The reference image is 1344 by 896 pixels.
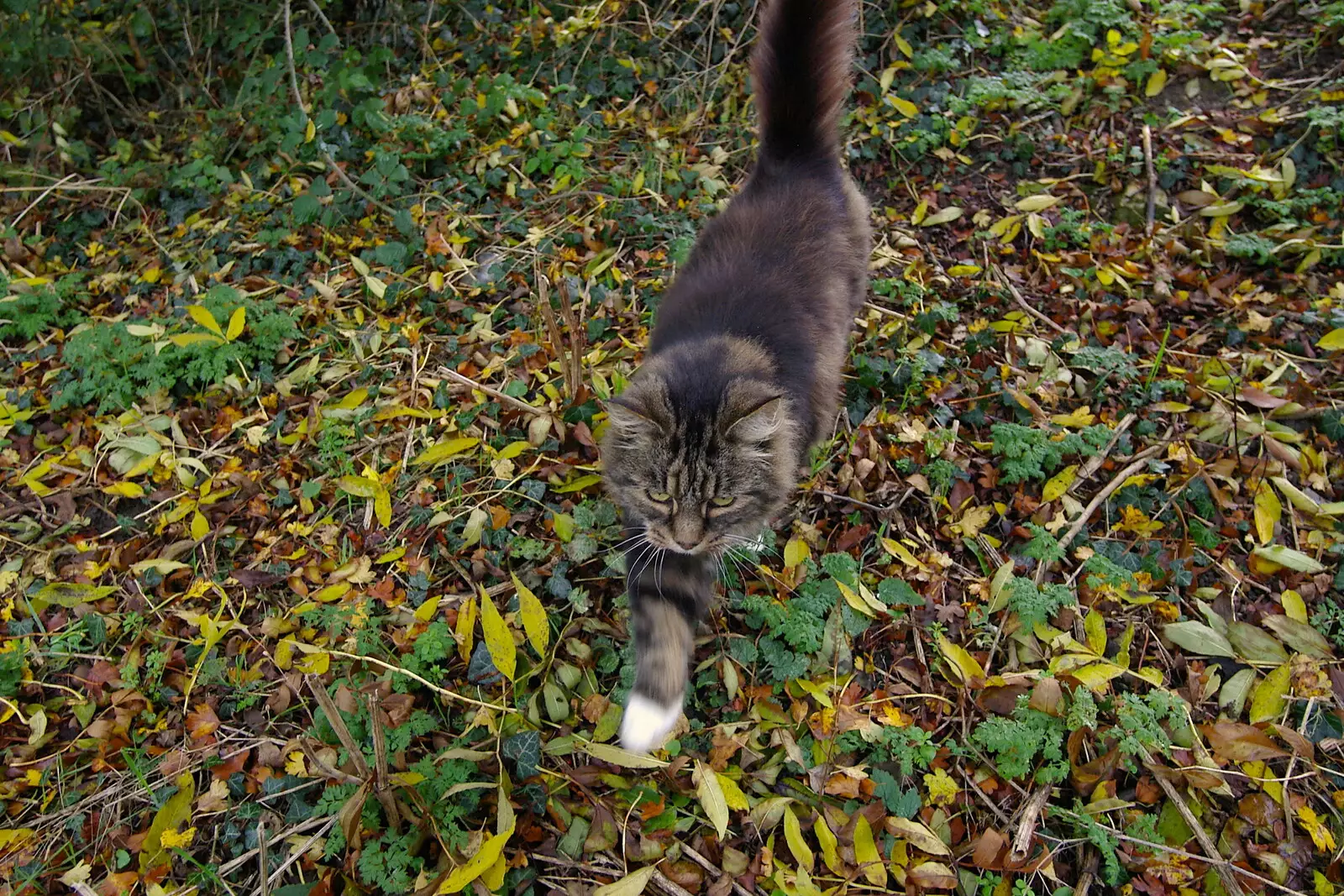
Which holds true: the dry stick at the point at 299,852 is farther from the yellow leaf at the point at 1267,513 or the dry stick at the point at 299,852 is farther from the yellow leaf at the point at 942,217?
the yellow leaf at the point at 942,217

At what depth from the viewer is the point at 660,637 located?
2143mm

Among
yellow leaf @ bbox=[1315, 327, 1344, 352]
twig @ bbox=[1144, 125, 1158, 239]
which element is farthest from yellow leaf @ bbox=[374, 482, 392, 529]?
yellow leaf @ bbox=[1315, 327, 1344, 352]

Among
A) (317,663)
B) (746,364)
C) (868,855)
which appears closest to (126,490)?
(317,663)

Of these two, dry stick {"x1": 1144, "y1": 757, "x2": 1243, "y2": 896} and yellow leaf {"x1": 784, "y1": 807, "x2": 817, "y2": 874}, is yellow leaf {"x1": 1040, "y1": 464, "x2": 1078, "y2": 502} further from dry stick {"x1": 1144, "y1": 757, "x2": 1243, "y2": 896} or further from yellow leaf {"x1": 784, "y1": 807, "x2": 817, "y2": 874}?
yellow leaf {"x1": 784, "y1": 807, "x2": 817, "y2": 874}

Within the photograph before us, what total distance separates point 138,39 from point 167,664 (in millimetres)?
3842

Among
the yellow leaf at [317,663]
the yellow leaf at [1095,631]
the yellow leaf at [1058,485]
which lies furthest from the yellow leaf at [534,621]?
the yellow leaf at [1058,485]

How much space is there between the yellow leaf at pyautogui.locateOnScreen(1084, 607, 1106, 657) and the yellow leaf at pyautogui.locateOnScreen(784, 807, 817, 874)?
1084mm

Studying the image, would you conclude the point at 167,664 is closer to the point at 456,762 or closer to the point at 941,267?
the point at 456,762

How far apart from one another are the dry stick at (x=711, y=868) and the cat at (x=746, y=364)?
30 cm

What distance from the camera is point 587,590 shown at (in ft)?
8.36

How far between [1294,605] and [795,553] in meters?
1.59

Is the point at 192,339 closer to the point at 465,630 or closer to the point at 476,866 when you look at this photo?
the point at 465,630

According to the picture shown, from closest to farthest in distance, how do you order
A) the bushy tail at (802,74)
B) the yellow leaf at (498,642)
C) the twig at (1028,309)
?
the yellow leaf at (498,642) < the bushy tail at (802,74) < the twig at (1028,309)

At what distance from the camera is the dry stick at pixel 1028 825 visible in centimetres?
199
